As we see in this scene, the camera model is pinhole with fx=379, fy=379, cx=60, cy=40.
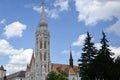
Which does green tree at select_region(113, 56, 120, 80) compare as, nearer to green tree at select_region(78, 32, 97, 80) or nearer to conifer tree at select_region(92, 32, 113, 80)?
conifer tree at select_region(92, 32, 113, 80)

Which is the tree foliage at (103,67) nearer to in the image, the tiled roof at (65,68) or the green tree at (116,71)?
the green tree at (116,71)

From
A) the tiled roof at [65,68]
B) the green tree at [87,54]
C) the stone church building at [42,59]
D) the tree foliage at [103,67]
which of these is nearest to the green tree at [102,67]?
the tree foliage at [103,67]

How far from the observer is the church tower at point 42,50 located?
169 meters

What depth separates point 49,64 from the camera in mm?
172375

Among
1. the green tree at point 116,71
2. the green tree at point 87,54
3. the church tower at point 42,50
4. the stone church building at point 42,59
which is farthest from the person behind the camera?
the stone church building at point 42,59

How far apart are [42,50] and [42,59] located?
4.18 m

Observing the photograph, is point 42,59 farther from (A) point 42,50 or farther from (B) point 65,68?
(B) point 65,68

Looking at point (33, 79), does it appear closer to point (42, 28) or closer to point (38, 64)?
point (38, 64)

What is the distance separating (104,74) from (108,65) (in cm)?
198

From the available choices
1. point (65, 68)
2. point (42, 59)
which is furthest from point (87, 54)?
point (65, 68)

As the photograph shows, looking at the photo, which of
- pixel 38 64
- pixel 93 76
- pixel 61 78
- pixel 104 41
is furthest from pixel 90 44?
pixel 38 64

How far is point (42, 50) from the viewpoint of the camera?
17300 cm

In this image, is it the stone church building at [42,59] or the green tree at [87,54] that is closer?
the green tree at [87,54]

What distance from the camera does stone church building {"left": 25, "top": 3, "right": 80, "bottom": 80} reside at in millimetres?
170000
